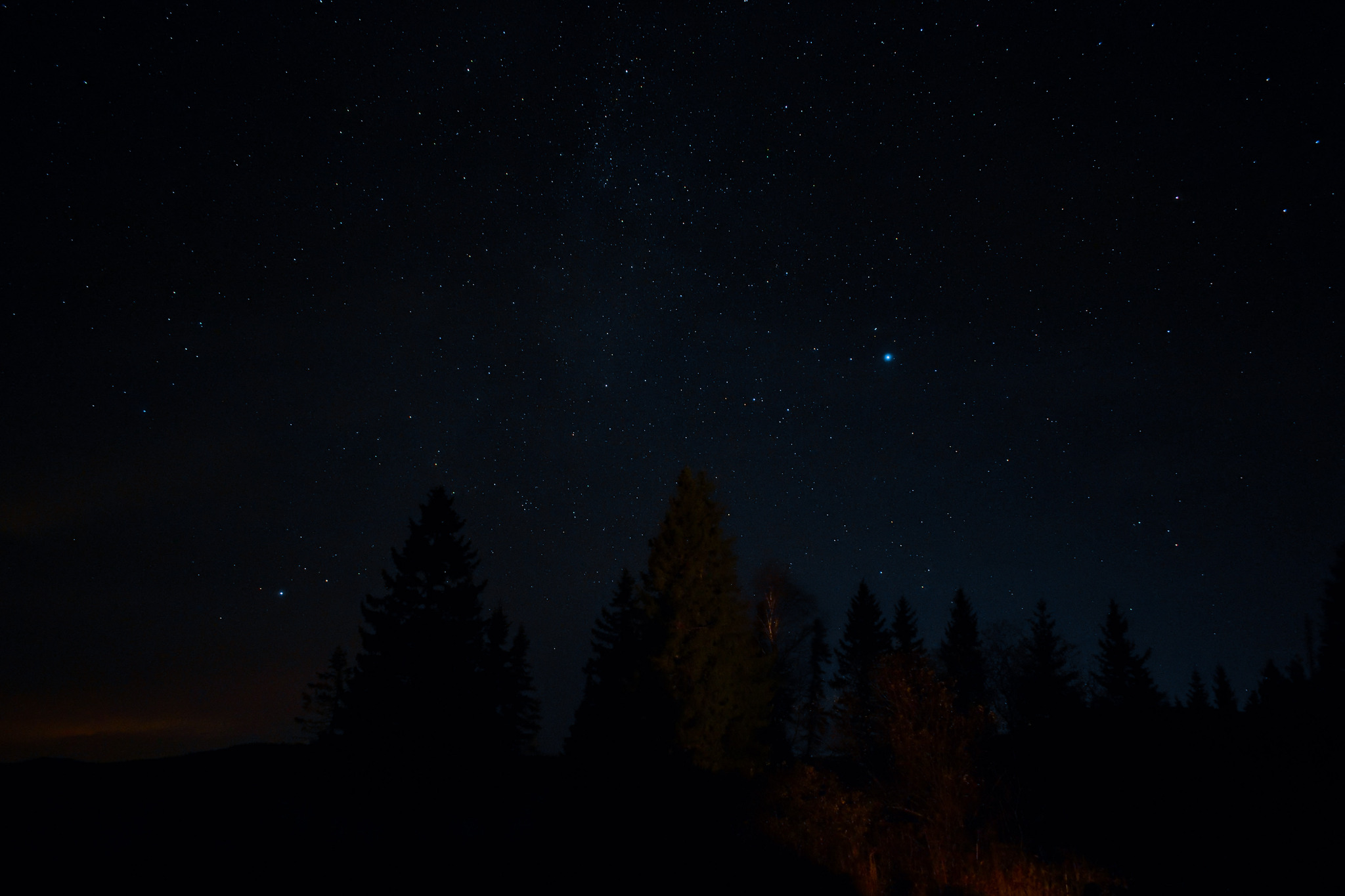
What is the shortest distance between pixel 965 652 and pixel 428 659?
128 ft

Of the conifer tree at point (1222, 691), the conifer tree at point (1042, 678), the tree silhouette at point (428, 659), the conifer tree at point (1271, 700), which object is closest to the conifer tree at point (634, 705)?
the tree silhouette at point (428, 659)

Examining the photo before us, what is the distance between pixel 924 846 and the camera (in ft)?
41.9

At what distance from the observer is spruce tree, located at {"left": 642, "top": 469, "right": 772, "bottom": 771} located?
22.6 metres

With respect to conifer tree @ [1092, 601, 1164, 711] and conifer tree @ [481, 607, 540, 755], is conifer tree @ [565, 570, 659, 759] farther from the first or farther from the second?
conifer tree @ [1092, 601, 1164, 711]

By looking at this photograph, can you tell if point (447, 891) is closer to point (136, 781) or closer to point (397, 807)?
point (397, 807)

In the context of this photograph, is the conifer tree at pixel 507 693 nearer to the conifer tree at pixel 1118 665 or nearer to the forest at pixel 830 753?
the forest at pixel 830 753

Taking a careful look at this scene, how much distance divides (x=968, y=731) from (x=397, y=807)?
50.0 ft

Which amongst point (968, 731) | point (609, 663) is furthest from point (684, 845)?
point (609, 663)

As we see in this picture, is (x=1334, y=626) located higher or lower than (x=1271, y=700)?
higher

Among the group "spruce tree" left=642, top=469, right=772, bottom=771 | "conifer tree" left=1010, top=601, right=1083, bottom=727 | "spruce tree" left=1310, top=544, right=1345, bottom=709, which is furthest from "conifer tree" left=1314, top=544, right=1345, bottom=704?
"spruce tree" left=642, top=469, right=772, bottom=771

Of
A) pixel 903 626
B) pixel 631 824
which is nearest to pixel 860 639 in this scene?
pixel 903 626

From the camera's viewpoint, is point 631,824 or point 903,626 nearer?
point 631,824

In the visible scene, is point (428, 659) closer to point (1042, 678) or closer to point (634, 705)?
point (634, 705)

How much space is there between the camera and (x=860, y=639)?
5297 cm
